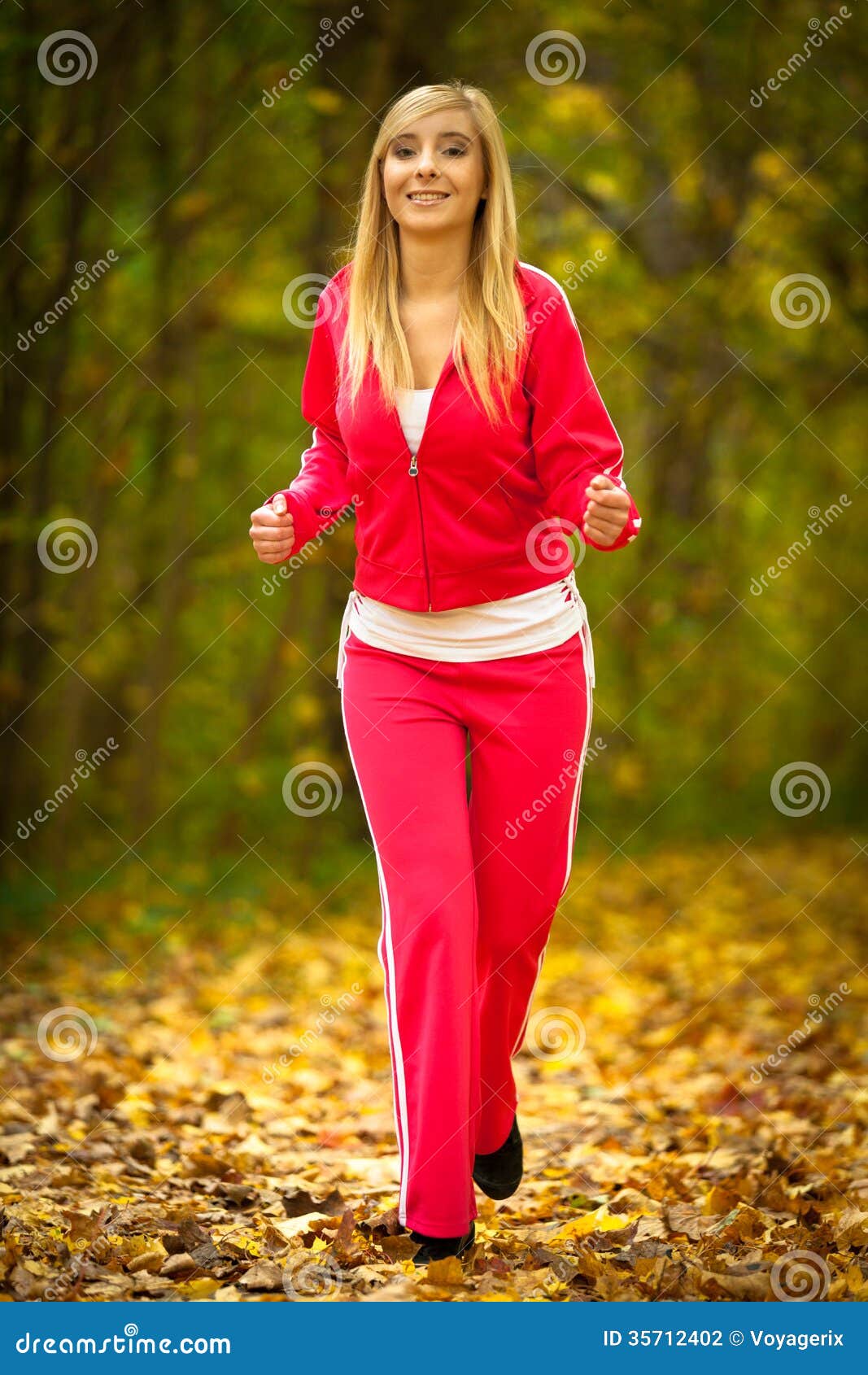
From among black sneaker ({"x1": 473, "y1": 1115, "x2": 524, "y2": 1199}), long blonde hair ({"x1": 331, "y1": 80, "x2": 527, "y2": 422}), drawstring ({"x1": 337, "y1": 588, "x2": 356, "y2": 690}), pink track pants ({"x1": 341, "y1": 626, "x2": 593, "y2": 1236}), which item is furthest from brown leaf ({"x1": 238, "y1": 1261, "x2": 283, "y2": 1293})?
long blonde hair ({"x1": 331, "y1": 80, "x2": 527, "y2": 422})

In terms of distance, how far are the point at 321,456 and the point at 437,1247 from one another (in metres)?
1.83

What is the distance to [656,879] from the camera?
34.7ft

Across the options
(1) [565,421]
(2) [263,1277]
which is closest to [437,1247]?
(2) [263,1277]

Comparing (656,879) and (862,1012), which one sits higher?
(862,1012)

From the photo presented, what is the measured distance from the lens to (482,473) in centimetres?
323

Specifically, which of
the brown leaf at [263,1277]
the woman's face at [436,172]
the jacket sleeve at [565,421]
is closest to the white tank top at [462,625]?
the jacket sleeve at [565,421]

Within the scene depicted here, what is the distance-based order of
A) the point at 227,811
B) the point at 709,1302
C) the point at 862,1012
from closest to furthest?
the point at 709,1302 < the point at 862,1012 < the point at 227,811

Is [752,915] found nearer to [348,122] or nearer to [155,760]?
[155,760]

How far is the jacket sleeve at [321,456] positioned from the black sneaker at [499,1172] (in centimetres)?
156

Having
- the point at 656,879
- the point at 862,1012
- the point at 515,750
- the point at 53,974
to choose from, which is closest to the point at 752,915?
the point at 656,879

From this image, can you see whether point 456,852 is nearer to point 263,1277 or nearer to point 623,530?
point 623,530

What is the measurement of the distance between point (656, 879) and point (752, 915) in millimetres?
1458

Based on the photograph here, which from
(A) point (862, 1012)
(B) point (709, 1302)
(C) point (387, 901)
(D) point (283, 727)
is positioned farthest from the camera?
(D) point (283, 727)

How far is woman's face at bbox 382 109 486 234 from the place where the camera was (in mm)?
3295
